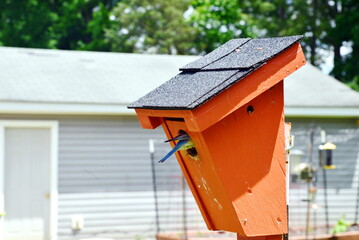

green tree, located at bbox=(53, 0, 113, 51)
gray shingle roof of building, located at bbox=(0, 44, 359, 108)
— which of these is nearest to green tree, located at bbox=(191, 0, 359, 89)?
green tree, located at bbox=(53, 0, 113, 51)

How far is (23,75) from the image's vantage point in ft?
32.8

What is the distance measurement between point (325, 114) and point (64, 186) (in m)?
4.13

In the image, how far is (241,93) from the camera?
274cm

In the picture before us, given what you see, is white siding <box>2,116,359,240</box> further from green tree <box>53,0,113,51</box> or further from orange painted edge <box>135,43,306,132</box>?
green tree <box>53,0,113,51</box>

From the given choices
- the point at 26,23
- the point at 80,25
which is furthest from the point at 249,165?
the point at 80,25

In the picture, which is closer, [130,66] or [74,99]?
[74,99]

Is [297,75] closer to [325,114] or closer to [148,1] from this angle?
[325,114]

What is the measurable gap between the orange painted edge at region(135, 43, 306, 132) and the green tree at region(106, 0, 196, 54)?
20498mm

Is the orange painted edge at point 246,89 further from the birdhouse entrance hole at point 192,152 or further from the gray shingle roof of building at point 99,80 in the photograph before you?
the gray shingle roof of building at point 99,80

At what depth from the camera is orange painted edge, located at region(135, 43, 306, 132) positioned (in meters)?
2.65

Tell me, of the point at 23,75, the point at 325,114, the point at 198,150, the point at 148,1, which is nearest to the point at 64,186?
the point at 23,75

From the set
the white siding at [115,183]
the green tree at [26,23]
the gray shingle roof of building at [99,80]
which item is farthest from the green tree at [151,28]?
the white siding at [115,183]

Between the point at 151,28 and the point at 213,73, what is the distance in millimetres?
22465

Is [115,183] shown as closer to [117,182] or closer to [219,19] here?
[117,182]
